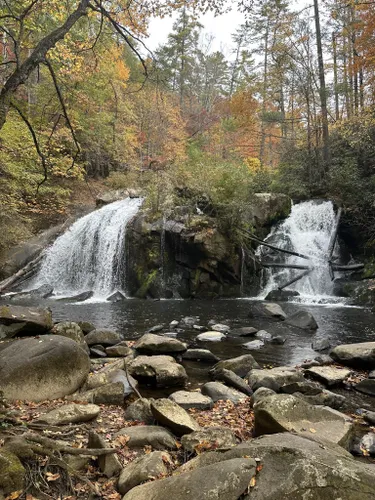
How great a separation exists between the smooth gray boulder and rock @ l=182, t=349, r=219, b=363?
1.69m

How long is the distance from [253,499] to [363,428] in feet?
10.8

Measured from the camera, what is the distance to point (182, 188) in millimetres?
18328

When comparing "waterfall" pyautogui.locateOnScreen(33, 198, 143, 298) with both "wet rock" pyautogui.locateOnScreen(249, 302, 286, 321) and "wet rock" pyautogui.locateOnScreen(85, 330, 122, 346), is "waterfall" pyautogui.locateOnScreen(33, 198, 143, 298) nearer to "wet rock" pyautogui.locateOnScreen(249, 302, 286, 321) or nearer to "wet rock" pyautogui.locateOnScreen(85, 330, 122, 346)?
"wet rock" pyautogui.locateOnScreen(249, 302, 286, 321)

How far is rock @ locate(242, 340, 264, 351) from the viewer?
893 centimetres

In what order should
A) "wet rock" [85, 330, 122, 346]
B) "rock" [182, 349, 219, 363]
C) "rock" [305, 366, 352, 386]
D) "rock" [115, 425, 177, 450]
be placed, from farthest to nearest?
1. "wet rock" [85, 330, 122, 346]
2. "rock" [182, 349, 219, 363]
3. "rock" [305, 366, 352, 386]
4. "rock" [115, 425, 177, 450]

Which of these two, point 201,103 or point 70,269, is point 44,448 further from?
point 201,103

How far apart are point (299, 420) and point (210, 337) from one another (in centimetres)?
533

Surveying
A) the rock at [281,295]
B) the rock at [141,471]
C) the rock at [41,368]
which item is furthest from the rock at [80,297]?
the rock at [141,471]

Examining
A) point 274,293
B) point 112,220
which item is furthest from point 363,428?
point 112,220

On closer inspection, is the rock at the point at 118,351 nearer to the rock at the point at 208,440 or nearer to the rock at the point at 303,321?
the rock at the point at 208,440

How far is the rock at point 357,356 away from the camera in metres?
7.48

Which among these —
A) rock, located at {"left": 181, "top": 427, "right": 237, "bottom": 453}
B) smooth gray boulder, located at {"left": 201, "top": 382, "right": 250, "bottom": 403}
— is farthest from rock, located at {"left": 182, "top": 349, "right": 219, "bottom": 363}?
rock, located at {"left": 181, "top": 427, "right": 237, "bottom": 453}

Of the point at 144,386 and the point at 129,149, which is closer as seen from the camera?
the point at 144,386

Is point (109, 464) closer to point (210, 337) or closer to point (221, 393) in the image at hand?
point (221, 393)
